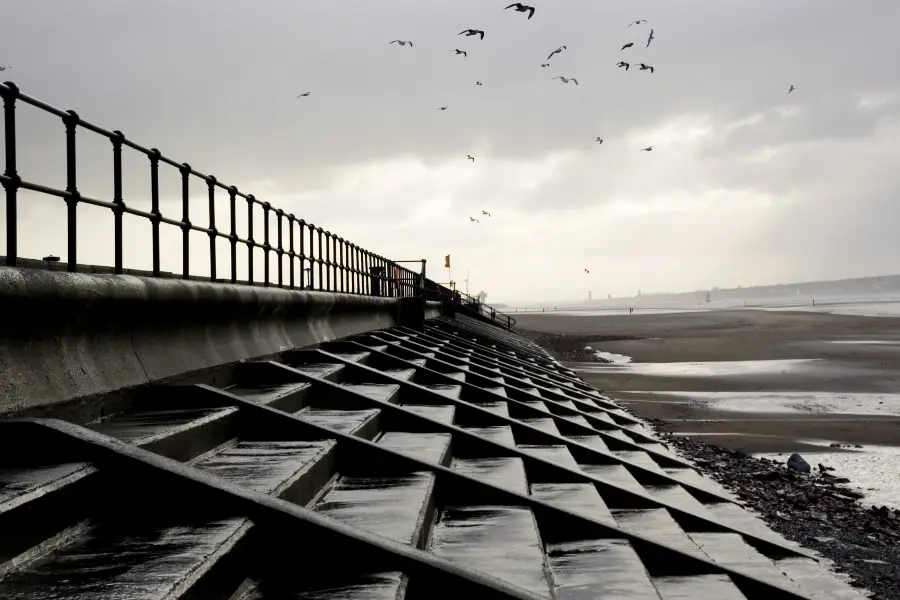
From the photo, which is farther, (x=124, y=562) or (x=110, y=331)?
(x=110, y=331)

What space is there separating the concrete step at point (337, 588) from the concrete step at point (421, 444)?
1884 mm

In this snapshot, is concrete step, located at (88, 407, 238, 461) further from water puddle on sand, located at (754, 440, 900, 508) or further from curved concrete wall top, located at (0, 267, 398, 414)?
water puddle on sand, located at (754, 440, 900, 508)

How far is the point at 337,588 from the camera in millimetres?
2994

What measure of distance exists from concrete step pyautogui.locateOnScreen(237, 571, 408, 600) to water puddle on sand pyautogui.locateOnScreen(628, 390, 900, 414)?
15.3m

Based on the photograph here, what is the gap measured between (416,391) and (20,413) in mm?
4705

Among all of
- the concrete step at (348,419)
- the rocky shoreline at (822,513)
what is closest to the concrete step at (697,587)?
the rocky shoreline at (822,513)

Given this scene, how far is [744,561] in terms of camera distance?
571 cm

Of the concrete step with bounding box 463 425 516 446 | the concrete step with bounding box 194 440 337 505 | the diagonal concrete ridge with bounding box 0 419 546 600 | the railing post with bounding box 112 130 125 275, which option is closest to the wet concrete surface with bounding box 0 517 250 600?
the diagonal concrete ridge with bounding box 0 419 546 600

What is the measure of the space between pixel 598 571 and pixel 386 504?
113 cm

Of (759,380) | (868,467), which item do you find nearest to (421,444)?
(868,467)

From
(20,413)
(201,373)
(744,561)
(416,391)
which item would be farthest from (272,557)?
(416,391)

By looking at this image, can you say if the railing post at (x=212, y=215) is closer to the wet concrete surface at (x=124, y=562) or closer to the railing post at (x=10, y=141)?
the railing post at (x=10, y=141)

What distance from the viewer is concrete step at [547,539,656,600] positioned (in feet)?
12.9

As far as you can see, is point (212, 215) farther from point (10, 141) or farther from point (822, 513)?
point (822, 513)
